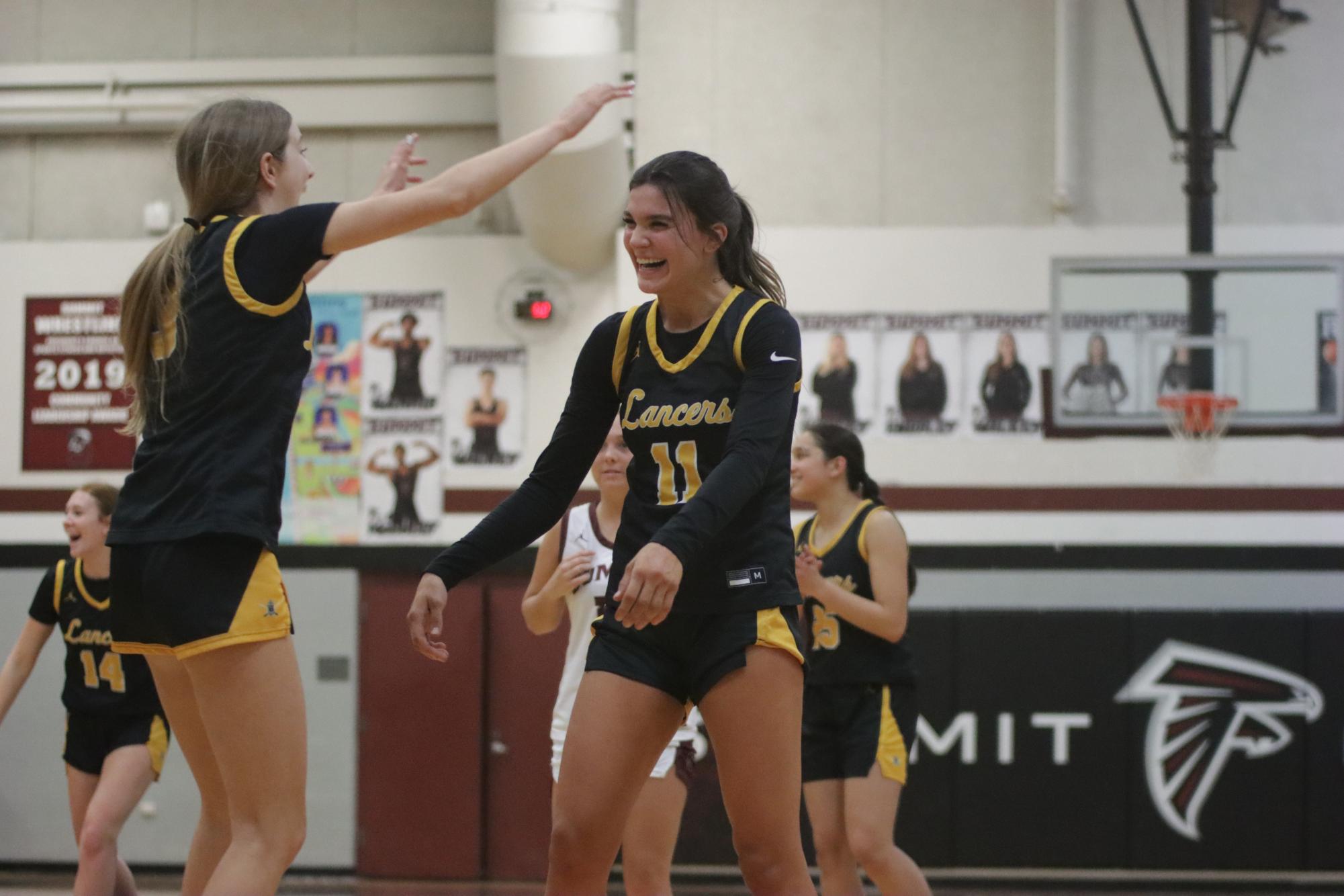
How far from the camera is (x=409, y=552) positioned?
7.89m

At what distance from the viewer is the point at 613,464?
4719mm

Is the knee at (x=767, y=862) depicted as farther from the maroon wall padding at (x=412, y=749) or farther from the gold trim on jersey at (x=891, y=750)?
the maroon wall padding at (x=412, y=749)

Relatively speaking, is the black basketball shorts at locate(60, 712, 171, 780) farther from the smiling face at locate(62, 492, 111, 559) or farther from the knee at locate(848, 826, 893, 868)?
the knee at locate(848, 826, 893, 868)

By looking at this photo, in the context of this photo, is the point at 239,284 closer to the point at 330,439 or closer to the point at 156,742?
the point at 156,742

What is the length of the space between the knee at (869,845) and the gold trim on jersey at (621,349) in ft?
8.08

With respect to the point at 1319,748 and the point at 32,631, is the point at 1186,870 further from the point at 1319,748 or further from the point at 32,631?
the point at 32,631

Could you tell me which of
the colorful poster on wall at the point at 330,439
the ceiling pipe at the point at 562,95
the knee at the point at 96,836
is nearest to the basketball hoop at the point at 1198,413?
the ceiling pipe at the point at 562,95

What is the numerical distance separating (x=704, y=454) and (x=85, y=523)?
3.35 metres

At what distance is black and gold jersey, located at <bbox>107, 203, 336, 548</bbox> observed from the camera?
260 centimetres

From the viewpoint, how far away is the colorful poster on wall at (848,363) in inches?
311

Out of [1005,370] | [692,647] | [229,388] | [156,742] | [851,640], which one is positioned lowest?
[156,742]

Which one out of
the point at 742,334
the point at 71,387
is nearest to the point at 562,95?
the point at 71,387

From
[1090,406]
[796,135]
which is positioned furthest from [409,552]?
[1090,406]

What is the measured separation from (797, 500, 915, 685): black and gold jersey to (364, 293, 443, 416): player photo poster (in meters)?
3.76
